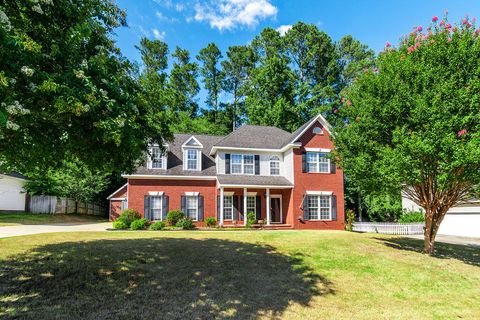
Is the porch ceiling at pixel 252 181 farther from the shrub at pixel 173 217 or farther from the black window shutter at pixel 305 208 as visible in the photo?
the shrub at pixel 173 217

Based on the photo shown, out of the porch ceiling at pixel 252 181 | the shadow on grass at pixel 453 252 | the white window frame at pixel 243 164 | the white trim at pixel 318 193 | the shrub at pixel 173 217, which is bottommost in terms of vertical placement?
the shadow on grass at pixel 453 252

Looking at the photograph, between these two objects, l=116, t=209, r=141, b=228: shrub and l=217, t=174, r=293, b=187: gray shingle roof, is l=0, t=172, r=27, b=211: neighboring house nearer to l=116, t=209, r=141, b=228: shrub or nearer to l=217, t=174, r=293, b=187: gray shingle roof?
l=116, t=209, r=141, b=228: shrub

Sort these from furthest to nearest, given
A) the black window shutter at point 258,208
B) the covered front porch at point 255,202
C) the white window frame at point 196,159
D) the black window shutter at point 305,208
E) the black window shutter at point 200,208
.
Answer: the black window shutter at point 258,208 < the white window frame at point 196,159 < the black window shutter at point 200,208 < the black window shutter at point 305,208 < the covered front porch at point 255,202

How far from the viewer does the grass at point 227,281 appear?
20.9ft

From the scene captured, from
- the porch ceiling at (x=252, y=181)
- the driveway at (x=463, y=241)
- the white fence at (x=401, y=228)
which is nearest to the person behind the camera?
the driveway at (x=463, y=241)

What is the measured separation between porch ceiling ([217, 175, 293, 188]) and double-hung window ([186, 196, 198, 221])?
2561 millimetres

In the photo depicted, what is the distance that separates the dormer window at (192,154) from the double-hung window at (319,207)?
9.02 meters

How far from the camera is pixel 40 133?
6.92 metres

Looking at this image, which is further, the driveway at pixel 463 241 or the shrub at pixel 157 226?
the shrub at pixel 157 226

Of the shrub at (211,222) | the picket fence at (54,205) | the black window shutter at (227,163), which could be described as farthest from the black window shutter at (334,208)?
the picket fence at (54,205)

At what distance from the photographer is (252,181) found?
22859mm

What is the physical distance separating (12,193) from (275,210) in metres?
23.3

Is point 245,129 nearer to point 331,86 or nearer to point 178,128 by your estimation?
point 178,128

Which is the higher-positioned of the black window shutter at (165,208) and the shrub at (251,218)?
the black window shutter at (165,208)
